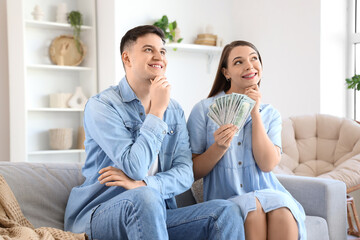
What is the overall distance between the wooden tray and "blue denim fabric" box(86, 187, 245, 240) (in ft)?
11.0

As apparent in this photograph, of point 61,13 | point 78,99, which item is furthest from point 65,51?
point 78,99

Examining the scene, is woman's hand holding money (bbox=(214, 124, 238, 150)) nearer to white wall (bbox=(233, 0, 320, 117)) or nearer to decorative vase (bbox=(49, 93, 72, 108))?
white wall (bbox=(233, 0, 320, 117))

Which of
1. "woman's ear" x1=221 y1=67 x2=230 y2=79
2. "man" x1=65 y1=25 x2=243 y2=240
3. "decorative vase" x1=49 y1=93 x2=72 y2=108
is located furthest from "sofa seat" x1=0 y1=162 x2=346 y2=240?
"decorative vase" x1=49 y1=93 x2=72 y2=108

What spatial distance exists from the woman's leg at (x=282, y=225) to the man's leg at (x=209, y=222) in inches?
5.7

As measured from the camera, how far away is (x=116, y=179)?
1.83 metres

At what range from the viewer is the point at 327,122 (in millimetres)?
3543

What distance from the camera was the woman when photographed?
1900 mm

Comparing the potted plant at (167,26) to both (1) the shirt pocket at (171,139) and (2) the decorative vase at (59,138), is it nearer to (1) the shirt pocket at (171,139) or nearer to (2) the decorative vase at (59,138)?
(2) the decorative vase at (59,138)

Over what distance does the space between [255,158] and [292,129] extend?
4.91ft

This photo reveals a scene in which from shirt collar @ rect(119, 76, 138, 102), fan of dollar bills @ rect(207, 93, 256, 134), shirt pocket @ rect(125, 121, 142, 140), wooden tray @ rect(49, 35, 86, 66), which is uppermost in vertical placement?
wooden tray @ rect(49, 35, 86, 66)

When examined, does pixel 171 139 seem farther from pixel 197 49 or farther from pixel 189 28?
pixel 189 28

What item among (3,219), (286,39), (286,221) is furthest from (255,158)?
(286,39)

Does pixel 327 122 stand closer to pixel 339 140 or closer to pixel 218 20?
pixel 339 140

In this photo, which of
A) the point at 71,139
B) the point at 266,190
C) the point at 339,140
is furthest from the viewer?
the point at 71,139
